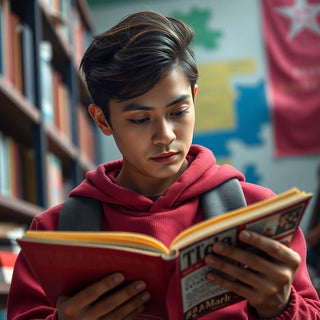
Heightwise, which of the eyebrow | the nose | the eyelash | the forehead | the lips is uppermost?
the forehead

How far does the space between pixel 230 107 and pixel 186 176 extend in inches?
129

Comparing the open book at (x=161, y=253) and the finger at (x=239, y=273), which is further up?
the open book at (x=161, y=253)

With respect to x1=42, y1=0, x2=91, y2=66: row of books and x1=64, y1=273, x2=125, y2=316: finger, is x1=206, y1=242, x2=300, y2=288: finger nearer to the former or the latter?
x1=64, y1=273, x2=125, y2=316: finger

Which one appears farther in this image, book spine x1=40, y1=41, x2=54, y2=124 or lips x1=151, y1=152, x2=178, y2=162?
book spine x1=40, y1=41, x2=54, y2=124

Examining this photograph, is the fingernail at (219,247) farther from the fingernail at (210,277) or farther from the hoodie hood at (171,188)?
the hoodie hood at (171,188)

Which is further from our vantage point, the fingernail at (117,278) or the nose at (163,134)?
the nose at (163,134)

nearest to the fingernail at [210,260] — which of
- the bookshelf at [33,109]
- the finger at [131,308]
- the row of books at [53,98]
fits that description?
the finger at [131,308]

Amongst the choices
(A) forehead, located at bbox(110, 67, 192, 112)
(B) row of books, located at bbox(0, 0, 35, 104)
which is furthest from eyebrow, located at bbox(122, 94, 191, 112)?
(B) row of books, located at bbox(0, 0, 35, 104)

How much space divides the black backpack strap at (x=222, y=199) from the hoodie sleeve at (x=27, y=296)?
0.94 feet

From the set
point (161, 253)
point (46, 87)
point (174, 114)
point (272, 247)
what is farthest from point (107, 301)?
point (46, 87)

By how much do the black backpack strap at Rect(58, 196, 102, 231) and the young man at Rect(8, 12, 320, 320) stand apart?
0.02 meters

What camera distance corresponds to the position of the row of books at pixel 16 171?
2105mm

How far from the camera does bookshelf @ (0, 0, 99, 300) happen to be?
2.06m

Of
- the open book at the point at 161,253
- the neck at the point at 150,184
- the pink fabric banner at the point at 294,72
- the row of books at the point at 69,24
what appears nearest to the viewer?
the open book at the point at 161,253
